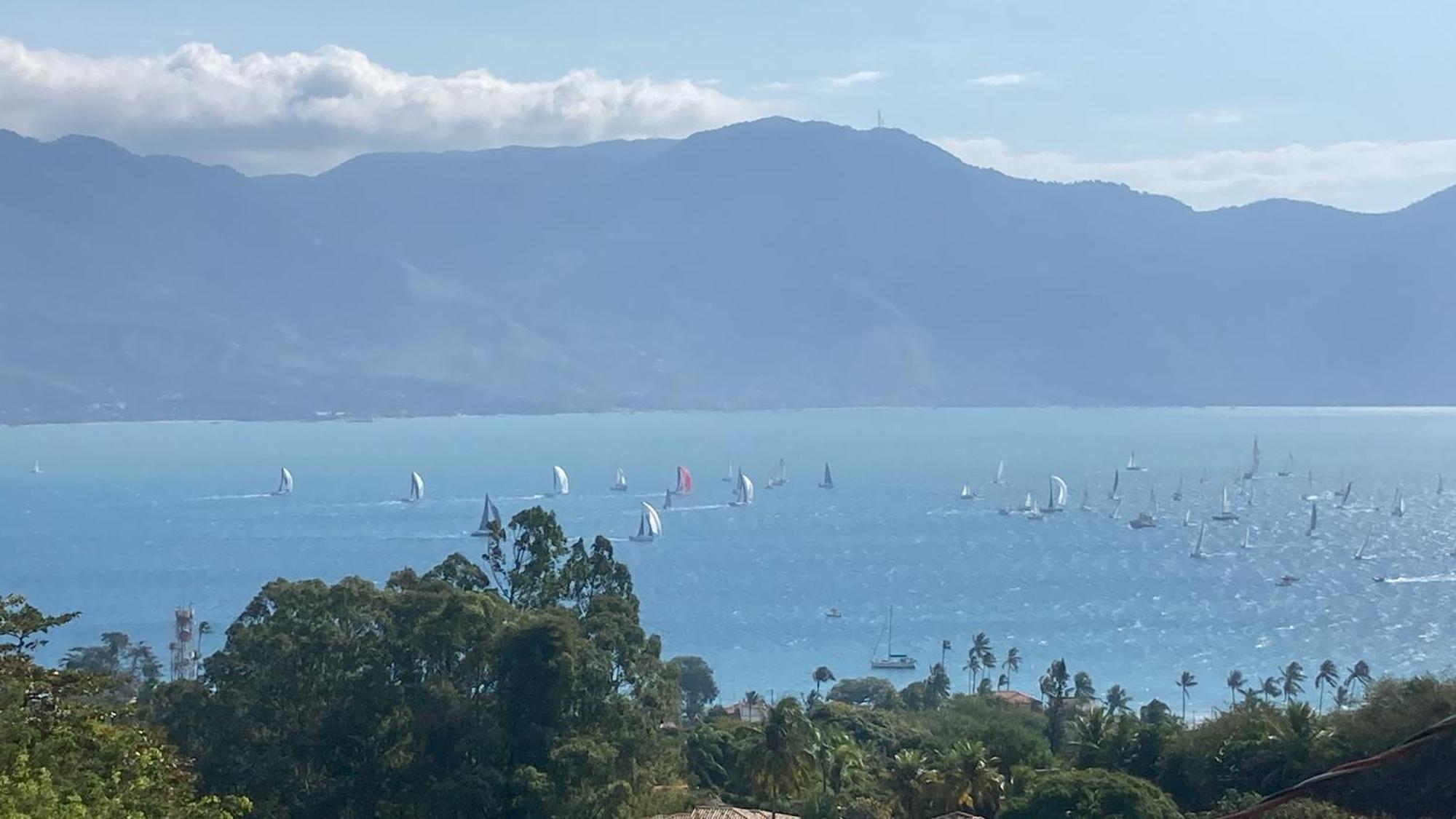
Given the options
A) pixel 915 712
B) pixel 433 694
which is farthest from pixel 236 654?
pixel 915 712

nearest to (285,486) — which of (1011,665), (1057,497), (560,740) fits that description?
(1057,497)

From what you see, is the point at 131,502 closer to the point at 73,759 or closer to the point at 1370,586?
the point at 1370,586

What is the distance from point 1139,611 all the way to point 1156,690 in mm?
20860

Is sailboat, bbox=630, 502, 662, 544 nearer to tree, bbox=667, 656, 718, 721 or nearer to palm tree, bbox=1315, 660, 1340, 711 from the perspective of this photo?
tree, bbox=667, 656, 718, 721

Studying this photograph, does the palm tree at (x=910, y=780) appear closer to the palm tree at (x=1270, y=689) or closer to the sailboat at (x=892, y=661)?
the palm tree at (x=1270, y=689)

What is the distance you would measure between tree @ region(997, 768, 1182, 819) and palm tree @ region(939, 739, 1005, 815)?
77.5 inches

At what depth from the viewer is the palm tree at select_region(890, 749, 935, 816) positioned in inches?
1141

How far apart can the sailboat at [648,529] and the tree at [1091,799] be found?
8609 cm

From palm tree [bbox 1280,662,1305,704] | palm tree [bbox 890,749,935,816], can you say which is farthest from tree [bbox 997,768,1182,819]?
palm tree [bbox 1280,662,1305,704]

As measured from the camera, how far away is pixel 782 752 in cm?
2803

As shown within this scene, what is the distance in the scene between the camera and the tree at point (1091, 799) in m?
25.3

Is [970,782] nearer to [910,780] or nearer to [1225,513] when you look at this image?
[910,780]

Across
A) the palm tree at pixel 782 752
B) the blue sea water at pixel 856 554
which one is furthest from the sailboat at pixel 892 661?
the palm tree at pixel 782 752

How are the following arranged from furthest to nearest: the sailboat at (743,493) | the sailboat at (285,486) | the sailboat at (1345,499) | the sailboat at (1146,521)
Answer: the sailboat at (285,486), the sailboat at (743,493), the sailboat at (1345,499), the sailboat at (1146,521)
